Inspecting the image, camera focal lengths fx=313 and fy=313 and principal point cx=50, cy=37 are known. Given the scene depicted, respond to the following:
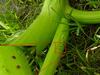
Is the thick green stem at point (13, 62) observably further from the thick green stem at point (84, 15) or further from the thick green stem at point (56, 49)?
the thick green stem at point (84, 15)

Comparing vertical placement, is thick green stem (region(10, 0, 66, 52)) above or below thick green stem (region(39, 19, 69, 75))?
above

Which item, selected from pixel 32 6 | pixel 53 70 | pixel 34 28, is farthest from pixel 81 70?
pixel 32 6

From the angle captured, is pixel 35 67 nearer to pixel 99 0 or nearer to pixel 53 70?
pixel 53 70

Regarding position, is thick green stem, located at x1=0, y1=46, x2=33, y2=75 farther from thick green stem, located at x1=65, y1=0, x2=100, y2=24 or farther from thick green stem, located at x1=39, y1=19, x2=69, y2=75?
thick green stem, located at x1=65, y1=0, x2=100, y2=24

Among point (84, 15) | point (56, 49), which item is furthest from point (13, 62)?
point (84, 15)

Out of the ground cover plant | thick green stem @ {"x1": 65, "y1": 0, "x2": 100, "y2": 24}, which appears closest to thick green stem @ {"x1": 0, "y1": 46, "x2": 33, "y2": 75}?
the ground cover plant

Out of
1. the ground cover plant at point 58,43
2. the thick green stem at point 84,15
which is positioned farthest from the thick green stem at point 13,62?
the thick green stem at point 84,15
